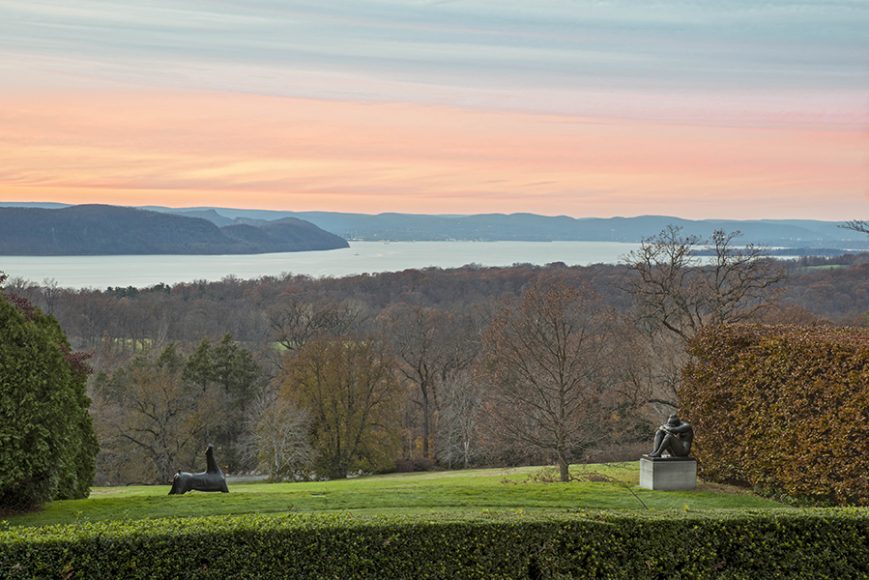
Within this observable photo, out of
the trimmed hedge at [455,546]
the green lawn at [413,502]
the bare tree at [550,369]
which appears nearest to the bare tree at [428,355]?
the bare tree at [550,369]

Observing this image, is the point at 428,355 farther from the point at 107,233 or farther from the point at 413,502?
the point at 107,233

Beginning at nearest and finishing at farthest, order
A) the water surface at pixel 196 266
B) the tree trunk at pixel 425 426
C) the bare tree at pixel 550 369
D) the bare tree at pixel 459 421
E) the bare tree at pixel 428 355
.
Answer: the bare tree at pixel 550 369 < the bare tree at pixel 459 421 < the tree trunk at pixel 425 426 < the bare tree at pixel 428 355 < the water surface at pixel 196 266

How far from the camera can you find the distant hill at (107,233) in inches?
5472

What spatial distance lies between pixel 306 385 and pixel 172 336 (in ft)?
140

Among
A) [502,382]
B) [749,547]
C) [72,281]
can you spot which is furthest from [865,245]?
[749,547]

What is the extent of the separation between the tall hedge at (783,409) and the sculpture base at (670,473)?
118cm

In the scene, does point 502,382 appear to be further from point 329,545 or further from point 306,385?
point 329,545

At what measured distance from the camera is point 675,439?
54.9 feet

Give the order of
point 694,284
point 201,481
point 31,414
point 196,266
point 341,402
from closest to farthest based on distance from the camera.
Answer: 1. point 31,414
2. point 201,481
3. point 694,284
4. point 341,402
5. point 196,266

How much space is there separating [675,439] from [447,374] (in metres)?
40.4

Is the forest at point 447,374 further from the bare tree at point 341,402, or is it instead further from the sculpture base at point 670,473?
the sculpture base at point 670,473

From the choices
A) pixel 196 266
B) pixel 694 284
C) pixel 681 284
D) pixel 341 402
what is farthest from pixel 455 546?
pixel 196 266

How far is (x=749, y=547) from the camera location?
1075 cm

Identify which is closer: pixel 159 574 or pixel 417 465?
pixel 159 574
